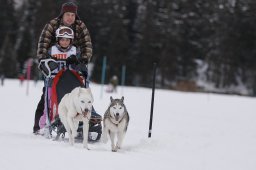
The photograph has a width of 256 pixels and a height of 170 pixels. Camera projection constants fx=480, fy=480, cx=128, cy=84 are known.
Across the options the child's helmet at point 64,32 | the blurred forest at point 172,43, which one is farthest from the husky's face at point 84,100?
the blurred forest at point 172,43

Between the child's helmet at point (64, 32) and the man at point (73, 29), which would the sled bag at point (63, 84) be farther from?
the child's helmet at point (64, 32)

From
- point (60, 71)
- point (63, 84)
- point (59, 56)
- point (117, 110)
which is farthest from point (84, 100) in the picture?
point (59, 56)

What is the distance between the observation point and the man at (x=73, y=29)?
25.6ft

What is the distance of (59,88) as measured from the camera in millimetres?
7465

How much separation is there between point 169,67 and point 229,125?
41133 mm

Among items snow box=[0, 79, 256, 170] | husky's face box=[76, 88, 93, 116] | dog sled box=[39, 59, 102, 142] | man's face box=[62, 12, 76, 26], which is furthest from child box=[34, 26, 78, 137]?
husky's face box=[76, 88, 93, 116]

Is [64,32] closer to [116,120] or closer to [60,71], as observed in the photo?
[60,71]

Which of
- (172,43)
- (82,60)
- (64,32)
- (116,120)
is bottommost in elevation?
(116,120)

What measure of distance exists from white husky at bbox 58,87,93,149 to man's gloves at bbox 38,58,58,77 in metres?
0.78

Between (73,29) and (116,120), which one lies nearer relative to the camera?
(116,120)

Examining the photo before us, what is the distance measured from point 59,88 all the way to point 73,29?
1.13 meters

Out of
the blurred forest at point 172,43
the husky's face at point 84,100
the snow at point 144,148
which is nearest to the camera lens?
the snow at point 144,148

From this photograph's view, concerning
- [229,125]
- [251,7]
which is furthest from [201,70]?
[229,125]

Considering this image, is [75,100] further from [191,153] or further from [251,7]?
[251,7]
